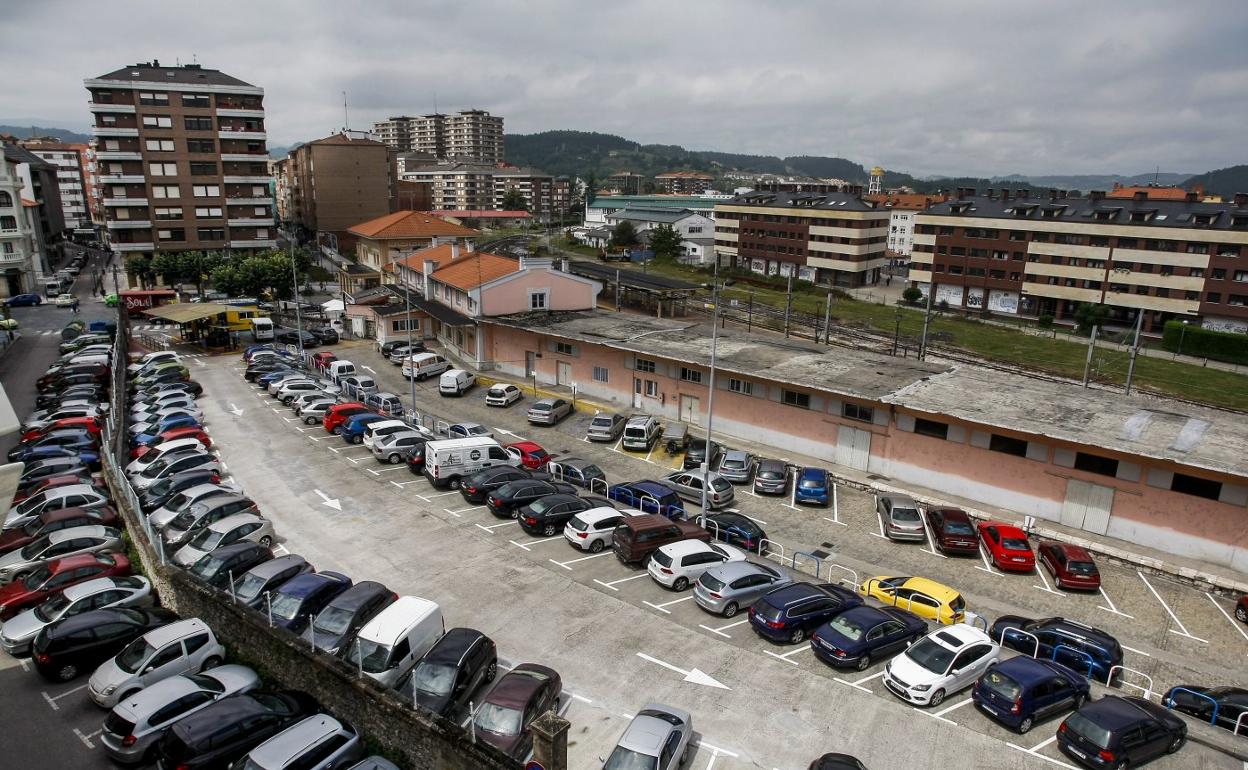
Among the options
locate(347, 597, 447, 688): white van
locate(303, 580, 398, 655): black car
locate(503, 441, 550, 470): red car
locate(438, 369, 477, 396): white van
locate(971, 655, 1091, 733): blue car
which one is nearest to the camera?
locate(971, 655, 1091, 733): blue car

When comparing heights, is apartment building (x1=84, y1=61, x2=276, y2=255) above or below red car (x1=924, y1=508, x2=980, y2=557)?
above

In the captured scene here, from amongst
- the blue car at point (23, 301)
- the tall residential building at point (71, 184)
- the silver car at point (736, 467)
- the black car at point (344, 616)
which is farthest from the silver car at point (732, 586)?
the tall residential building at point (71, 184)

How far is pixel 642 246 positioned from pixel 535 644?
368ft

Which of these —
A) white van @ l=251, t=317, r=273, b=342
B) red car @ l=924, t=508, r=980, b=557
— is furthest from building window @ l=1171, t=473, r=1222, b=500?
white van @ l=251, t=317, r=273, b=342

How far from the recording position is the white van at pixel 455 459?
2786 centimetres

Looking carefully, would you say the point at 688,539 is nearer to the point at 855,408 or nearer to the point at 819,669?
the point at 819,669

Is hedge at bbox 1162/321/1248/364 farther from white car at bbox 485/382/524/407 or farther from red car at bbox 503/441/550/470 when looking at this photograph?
red car at bbox 503/441/550/470

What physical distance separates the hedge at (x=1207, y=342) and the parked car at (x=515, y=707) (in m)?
73.9

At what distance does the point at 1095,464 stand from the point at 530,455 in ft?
72.4

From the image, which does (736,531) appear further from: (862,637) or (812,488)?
Answer: (862,637)

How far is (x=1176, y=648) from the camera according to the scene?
20.1 metres

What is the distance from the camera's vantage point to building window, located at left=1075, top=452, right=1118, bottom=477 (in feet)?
85.4

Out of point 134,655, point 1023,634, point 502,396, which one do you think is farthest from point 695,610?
point 502,396

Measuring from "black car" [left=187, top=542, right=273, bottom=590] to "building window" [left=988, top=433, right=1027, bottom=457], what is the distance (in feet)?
86.4
